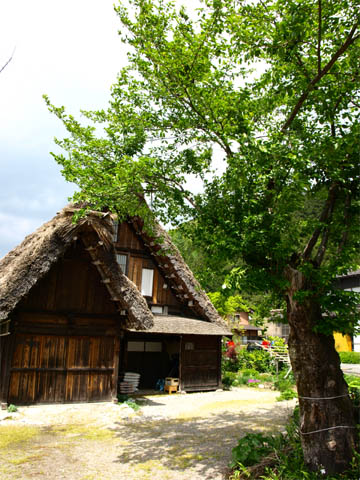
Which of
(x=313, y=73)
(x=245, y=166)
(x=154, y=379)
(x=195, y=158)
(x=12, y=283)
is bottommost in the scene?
(x=154, y=379)

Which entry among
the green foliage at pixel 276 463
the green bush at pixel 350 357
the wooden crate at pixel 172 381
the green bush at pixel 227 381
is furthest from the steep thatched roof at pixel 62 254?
the green bush at pixel 350 357

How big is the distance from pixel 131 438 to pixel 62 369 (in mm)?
4283

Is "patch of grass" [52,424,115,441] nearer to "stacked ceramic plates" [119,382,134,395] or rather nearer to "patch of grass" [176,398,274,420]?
"patch of grass" [176,398,274,420]

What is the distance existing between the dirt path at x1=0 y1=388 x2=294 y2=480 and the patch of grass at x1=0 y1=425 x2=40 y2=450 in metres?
0.02

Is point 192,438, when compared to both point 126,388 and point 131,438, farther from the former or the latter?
point 126,388

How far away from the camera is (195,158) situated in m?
8.50

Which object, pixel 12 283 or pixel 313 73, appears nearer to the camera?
pixel 313 73

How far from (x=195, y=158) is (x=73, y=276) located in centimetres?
630

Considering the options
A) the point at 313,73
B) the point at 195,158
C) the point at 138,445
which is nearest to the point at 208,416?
the point at 138,445

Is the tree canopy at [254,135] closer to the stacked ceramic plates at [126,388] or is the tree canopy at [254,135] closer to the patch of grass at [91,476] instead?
the patch of grass at [91,476]

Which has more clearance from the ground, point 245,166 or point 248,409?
point 245,166

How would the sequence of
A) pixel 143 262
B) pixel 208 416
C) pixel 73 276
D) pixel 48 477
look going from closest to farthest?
pixel 48 477
pixel 208 416
pixel 73 276
pixel 143 262

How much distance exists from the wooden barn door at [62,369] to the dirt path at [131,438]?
0.49 meters

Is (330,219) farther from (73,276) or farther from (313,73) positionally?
(73,276)
